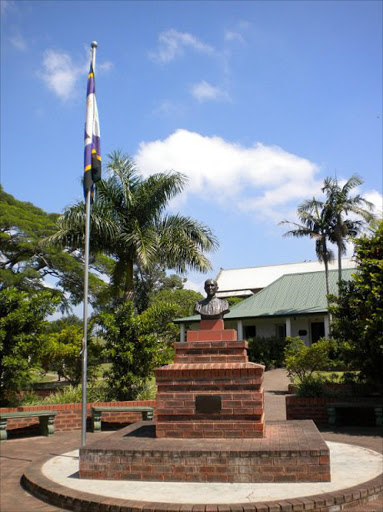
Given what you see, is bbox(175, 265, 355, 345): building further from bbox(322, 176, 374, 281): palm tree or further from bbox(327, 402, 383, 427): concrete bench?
bbox(327, 402, 383, 427): concrete bench

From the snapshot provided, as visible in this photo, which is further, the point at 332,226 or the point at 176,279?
the point at 176,279

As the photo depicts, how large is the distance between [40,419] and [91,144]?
6526 mm

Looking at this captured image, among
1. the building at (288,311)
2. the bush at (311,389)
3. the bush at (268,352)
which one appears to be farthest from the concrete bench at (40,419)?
the building at (288,311)

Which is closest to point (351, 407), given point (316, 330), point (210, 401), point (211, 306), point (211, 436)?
point (211, 306)

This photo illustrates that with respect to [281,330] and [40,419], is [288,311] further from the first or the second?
[40,419]

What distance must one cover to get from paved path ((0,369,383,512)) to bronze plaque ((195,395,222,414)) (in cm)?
245


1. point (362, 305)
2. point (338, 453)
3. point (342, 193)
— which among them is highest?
point (342, 193)

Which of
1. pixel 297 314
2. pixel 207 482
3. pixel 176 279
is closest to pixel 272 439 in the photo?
pixel 207 482

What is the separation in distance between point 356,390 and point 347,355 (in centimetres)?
200

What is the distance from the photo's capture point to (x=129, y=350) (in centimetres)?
1305

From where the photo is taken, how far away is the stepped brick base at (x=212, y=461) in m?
6.30

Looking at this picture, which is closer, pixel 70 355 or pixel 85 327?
pixel 85 327

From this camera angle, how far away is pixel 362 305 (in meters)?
11.5

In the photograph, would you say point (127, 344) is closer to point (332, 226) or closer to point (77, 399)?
point (77, 399)
